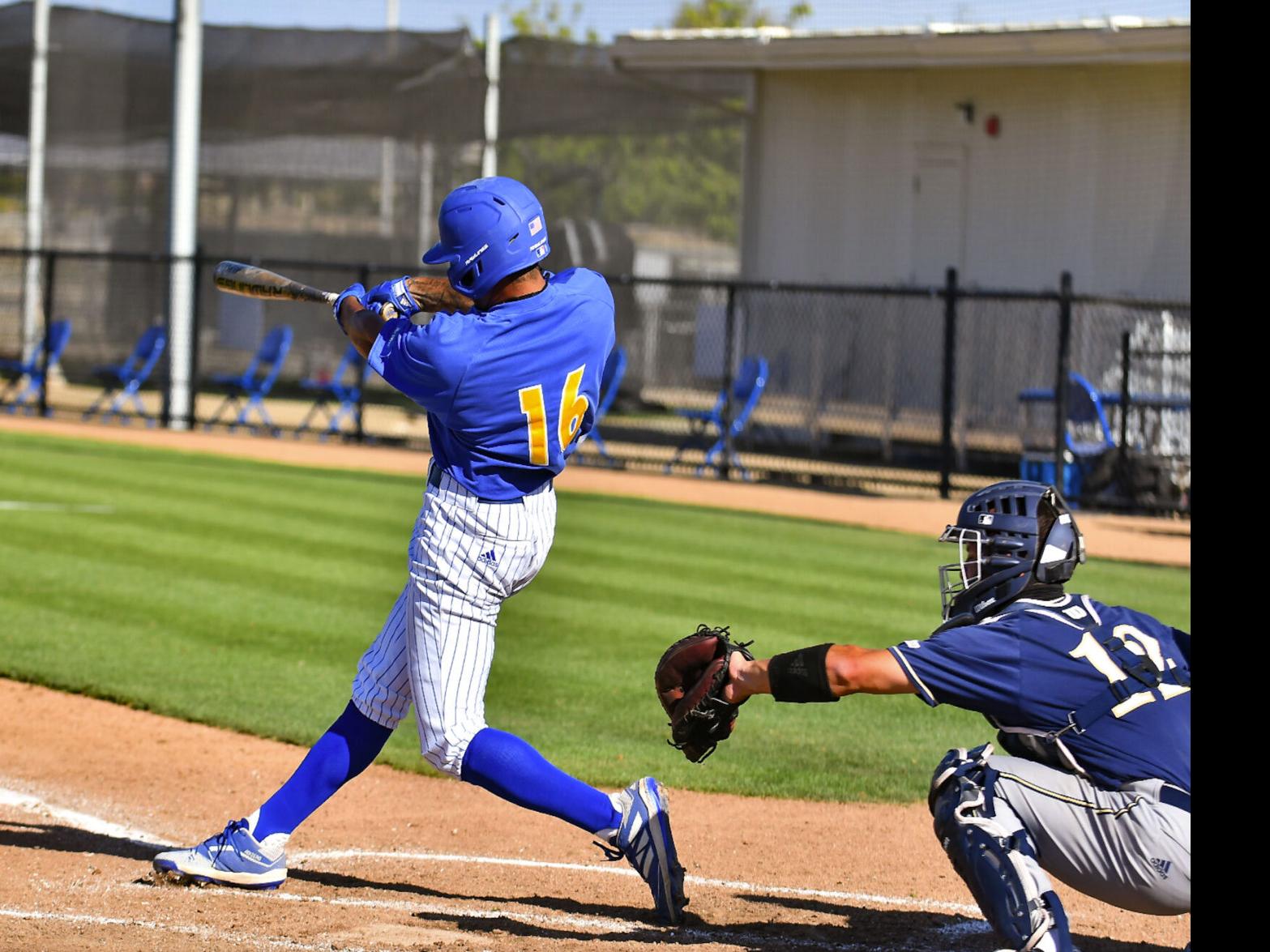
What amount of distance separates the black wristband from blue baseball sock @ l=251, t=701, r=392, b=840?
140 centimetres

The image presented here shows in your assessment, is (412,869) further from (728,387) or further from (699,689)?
(728,387)

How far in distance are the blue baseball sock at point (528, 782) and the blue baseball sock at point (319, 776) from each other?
385 mm

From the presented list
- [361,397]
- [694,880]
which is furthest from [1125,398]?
[694,880]

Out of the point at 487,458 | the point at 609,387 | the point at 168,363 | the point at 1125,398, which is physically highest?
the point at 168,363

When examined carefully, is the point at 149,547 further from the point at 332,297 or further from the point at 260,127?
the point at 260,127

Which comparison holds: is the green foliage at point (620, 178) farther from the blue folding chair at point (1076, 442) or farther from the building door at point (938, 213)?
the blue folding chair at point (1076, 442)

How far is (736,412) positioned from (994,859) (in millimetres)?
15162

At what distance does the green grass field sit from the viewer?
6906 mm

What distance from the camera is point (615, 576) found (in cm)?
1088

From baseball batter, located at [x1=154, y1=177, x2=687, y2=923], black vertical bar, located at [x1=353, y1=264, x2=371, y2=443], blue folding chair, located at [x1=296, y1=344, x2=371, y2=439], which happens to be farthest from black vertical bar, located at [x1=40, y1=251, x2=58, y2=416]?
baseball batter, located at [x1=154, y1=177, x2=687, y2=923]

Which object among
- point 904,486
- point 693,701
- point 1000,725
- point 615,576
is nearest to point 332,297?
point 693,701

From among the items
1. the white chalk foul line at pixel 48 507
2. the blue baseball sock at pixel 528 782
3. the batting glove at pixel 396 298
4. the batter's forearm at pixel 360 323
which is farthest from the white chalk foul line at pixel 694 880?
the white chalk foul line at pixel 48 507

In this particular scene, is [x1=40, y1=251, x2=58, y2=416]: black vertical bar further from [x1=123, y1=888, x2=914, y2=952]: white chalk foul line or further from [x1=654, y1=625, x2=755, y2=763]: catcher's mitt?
[x1=654, y1=625, x2=755, y2=763]: catcher's mitt

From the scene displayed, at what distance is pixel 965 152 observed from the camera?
21.1 metres
